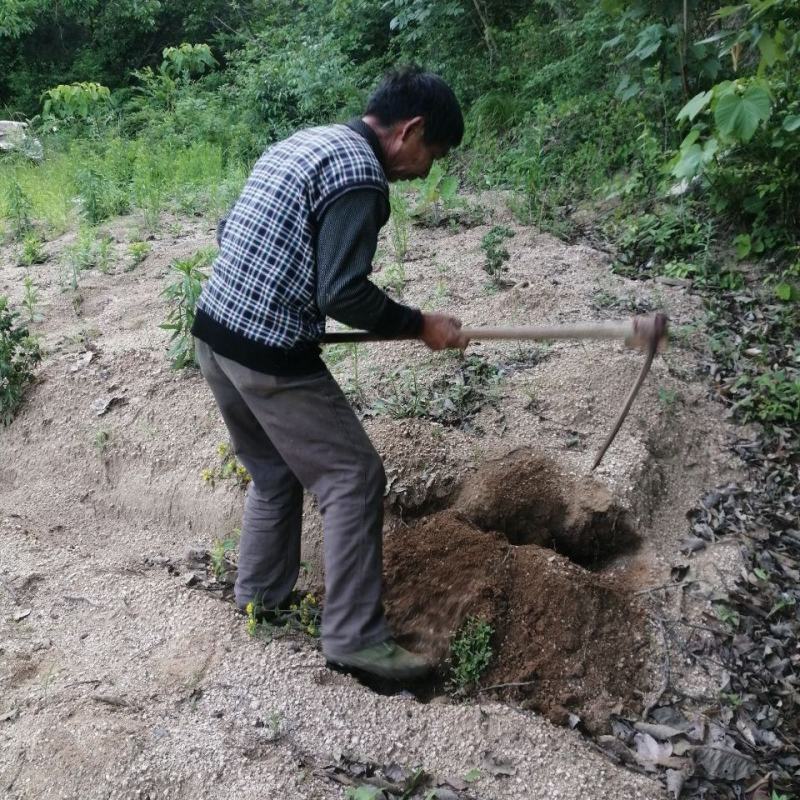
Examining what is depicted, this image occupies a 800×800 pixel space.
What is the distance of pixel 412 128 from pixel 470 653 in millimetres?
1774

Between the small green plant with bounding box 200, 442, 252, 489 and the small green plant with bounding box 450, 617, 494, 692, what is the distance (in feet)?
3.99

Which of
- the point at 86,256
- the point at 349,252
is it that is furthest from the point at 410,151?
the point at 86,256

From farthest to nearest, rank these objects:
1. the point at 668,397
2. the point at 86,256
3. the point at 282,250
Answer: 1. the point at 86,256
2. the point at 668,397
3. the point at 282,250

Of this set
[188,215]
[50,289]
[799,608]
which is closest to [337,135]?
[799,608]

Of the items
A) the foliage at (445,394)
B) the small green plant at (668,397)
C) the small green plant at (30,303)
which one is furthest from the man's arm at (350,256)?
the small green plant at (30,303)

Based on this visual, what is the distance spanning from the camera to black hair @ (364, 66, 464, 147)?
2361 millimetres

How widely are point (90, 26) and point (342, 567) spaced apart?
1423 centimetres

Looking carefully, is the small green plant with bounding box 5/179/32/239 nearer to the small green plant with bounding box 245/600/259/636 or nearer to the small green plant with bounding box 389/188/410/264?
the small green plant with bounding box 389/188/410/264

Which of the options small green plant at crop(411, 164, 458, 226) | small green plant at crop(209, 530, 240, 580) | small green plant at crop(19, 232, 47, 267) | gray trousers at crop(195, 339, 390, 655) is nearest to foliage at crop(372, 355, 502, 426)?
small green plant at crop(209, 530, 240, 580)

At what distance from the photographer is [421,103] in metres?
2.36

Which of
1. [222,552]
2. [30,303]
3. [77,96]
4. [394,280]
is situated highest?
[77,96]

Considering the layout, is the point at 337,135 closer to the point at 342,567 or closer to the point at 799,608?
the point at 342,567

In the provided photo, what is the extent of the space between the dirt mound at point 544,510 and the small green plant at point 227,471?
3.13ft

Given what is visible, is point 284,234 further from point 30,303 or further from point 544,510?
point 30,303
